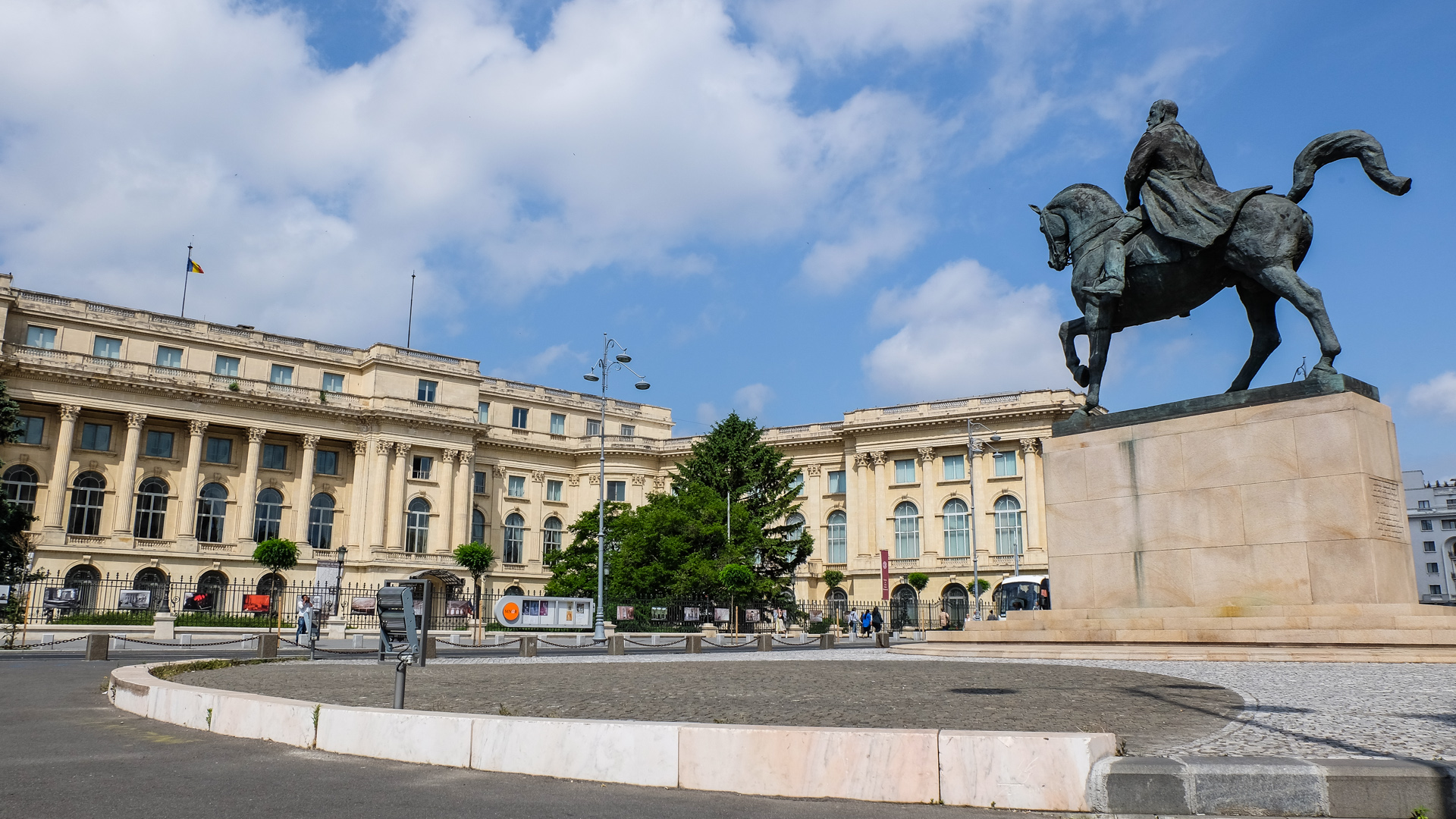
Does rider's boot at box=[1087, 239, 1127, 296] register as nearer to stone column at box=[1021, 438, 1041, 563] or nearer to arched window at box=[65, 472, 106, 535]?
stone column at box=[1021, 438, 1041, 563]

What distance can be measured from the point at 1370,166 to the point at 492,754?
14.6m

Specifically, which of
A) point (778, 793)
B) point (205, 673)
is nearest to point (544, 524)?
point (205, 673)

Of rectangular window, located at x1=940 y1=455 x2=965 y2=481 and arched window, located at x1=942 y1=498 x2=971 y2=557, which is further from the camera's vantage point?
rectangular window, located at x1=940 y1=455 x2=965 y2=481

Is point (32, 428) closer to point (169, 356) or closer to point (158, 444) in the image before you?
point (158, 444)

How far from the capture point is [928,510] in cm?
6925

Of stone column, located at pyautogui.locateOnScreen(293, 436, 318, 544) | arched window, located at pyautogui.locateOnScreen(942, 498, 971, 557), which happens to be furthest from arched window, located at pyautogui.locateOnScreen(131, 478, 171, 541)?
arched window, located at pyautogui.locateOnScreen(942, 498, 971, 557)

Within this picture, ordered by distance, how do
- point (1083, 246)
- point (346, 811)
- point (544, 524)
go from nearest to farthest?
point (346, 811), point (1083, 246), point (544, 524)

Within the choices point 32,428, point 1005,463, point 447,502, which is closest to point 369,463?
point 447,502

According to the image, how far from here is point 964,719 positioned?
800cm

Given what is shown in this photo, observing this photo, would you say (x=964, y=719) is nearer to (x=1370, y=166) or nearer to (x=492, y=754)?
(x=492, y=754)

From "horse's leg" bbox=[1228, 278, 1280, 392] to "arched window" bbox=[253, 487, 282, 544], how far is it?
206ft

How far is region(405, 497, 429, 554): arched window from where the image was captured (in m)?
68.4

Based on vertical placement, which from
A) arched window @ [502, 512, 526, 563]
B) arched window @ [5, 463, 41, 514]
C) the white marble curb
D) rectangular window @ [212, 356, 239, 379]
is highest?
rectangular window @ [212, 356, 239, 379]

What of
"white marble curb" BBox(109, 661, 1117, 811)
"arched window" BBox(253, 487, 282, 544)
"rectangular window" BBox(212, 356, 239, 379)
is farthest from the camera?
"arched window" BBox(253, 487, 282, 544)
